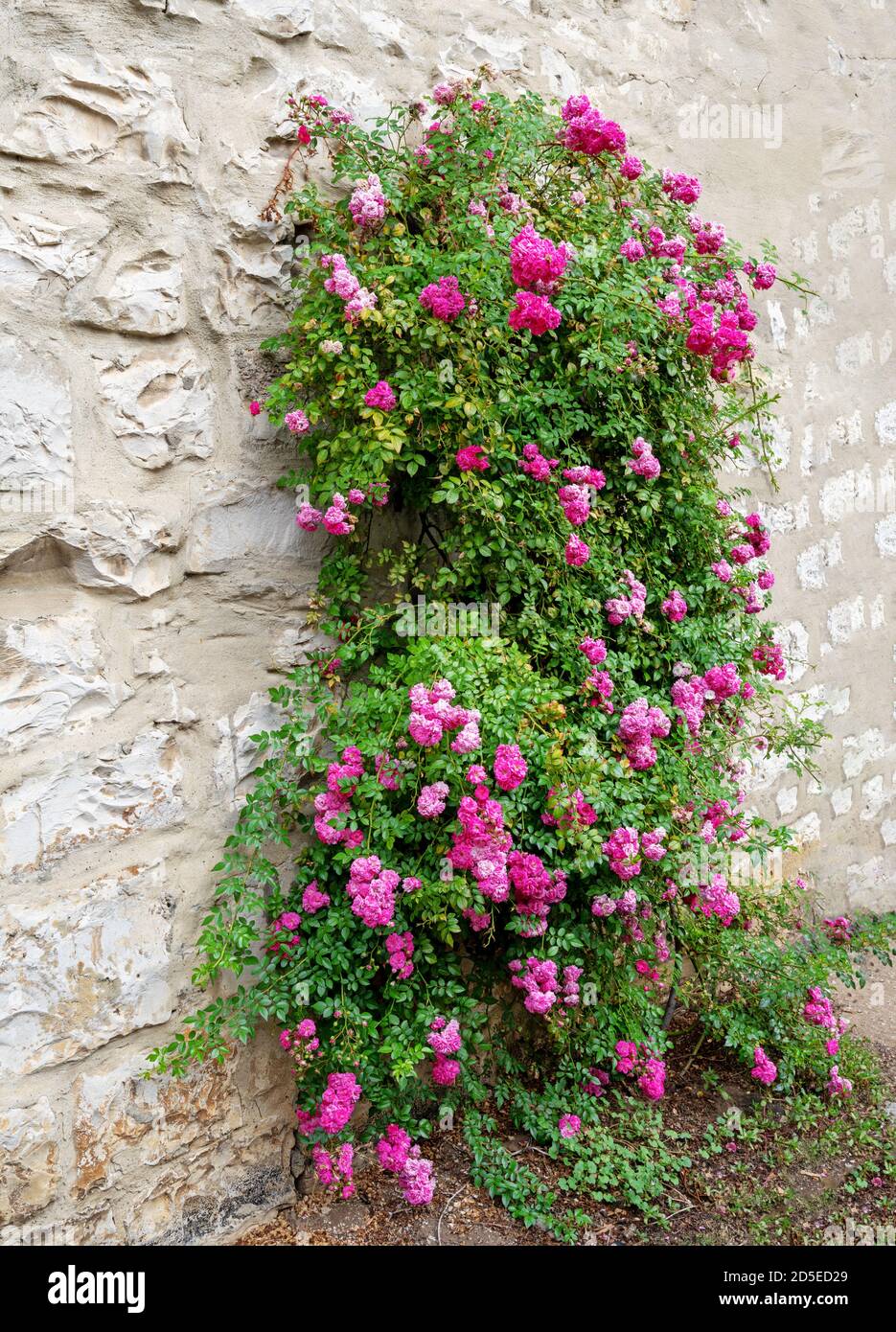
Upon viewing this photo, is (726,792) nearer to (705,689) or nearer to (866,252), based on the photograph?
(705,689)

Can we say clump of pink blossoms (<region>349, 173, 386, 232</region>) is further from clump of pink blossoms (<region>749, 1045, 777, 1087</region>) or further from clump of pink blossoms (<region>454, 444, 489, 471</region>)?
clump of pink blossoms (<region>749, 1045, 777, 1087</region>)

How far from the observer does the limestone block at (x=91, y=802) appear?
1938 millimetres

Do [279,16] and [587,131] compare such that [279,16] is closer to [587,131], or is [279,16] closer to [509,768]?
[587,131]

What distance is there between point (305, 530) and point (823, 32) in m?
3.04

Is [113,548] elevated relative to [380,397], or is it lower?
lower

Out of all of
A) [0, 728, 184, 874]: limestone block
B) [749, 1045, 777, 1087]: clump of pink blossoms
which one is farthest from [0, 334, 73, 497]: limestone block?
[749, 1045, 777, 1087]: clump of pink blossoms

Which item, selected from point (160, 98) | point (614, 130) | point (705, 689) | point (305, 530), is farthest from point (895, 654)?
point (160, 98)

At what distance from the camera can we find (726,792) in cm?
267

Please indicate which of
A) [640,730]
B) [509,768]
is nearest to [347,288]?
[509,768]

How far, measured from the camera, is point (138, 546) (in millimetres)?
2102

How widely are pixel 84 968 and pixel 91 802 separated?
320mm

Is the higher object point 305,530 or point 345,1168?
point 305,530

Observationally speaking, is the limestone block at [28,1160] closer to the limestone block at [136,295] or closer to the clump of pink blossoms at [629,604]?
the limestone block at [136,295]

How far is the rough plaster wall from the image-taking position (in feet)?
6.38
